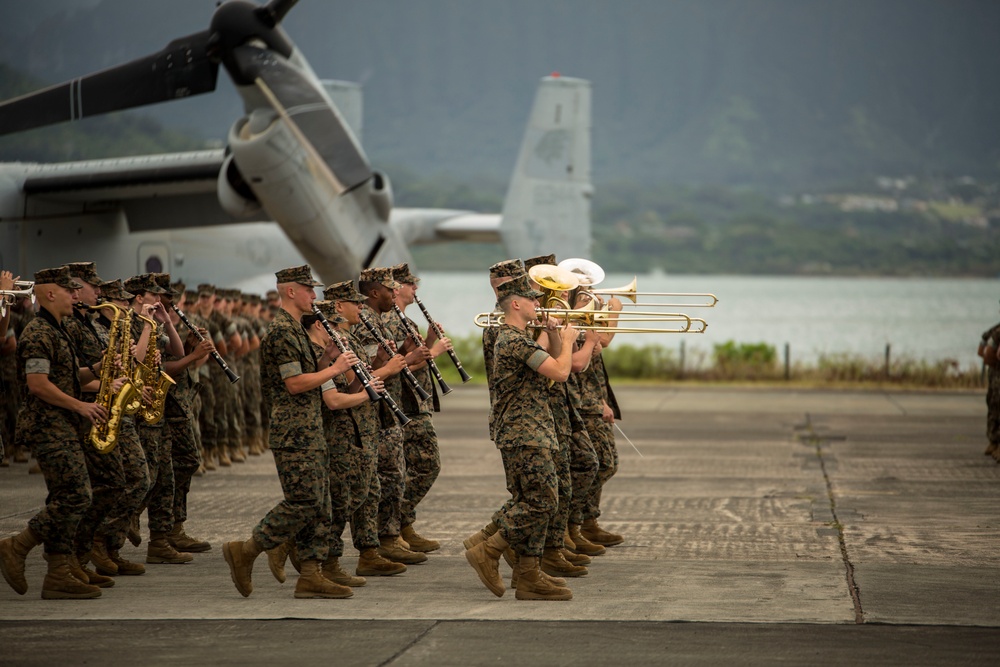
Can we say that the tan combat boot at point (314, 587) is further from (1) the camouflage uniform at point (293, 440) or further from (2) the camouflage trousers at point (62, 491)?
(2) the camouflage trousers at point (62, 491)

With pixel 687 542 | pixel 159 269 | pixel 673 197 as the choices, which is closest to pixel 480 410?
pixel 159 269

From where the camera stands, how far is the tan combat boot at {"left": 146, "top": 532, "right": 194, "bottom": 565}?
330 inches

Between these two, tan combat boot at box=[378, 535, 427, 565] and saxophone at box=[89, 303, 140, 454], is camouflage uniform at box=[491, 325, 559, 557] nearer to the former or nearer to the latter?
tan combat boot at box=[378, 535, 427, 565]

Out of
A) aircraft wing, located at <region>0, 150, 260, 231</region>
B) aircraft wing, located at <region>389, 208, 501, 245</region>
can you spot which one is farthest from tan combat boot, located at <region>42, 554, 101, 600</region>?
aircraft wing, located at <region>389, 208, 501, 245</region>

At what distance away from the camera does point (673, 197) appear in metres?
185

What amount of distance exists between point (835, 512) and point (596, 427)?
2.70 meters

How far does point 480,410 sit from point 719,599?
13372mm

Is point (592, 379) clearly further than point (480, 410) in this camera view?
No

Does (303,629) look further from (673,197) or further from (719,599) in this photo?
(673,197)

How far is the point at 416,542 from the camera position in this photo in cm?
887

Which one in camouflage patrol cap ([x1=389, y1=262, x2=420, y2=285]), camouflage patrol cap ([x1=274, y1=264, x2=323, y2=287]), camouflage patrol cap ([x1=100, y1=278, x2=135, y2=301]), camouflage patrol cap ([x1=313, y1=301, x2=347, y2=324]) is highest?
camouflage patrol cap ([x1=389, y1=262, x2=420, y2=285])

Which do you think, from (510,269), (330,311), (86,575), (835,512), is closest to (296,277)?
(330,311)

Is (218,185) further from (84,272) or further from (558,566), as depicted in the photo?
(558,566)

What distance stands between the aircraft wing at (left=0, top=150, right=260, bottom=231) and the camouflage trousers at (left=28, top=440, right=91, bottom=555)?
12.6 metres
